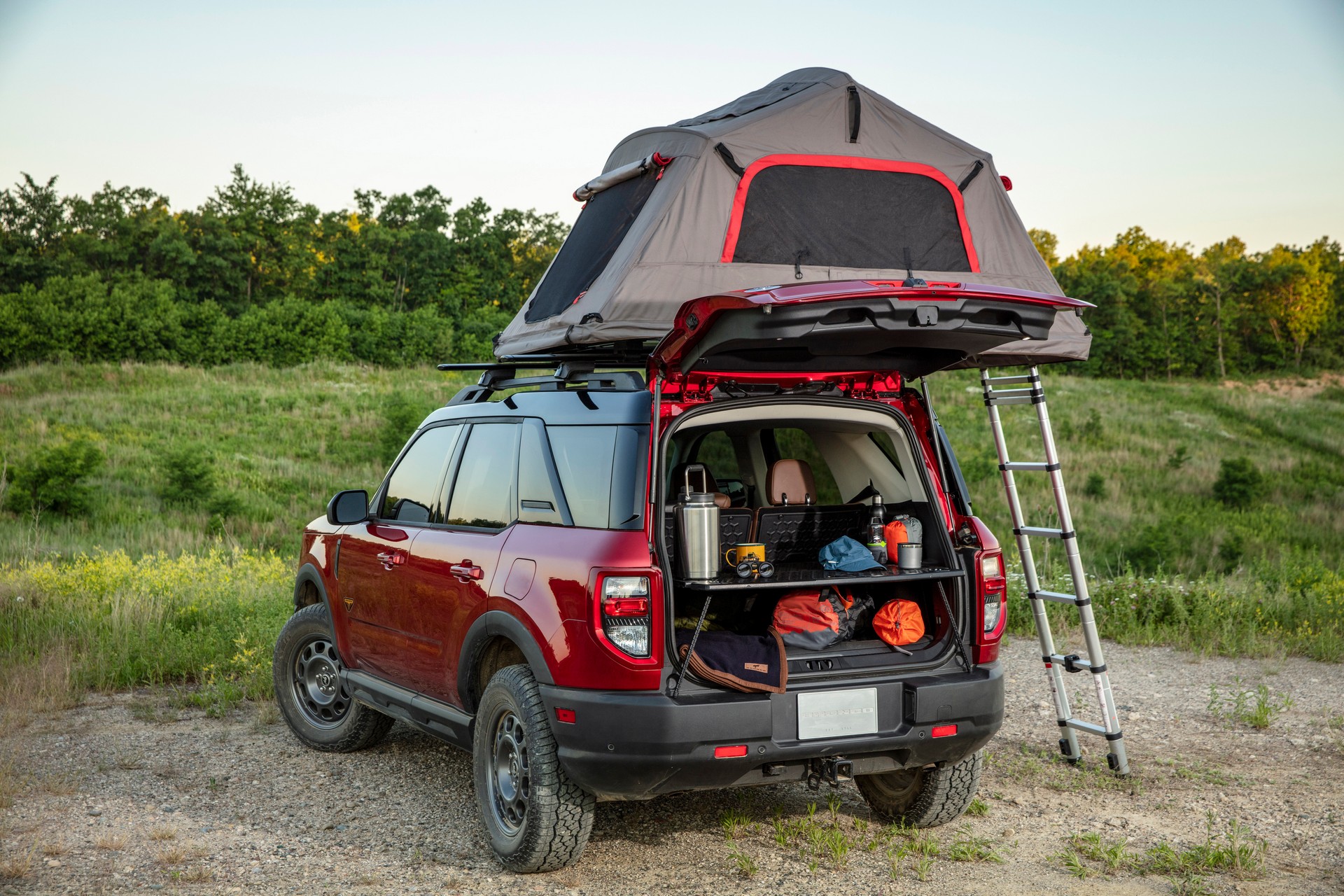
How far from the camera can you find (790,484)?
5309 millimetres

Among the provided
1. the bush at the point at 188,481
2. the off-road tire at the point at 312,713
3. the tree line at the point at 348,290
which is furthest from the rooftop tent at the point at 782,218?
the tree line at the point at 348,290

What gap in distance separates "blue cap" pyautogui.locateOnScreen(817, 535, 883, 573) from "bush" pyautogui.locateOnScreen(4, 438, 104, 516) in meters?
22.6

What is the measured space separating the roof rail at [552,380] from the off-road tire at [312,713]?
5.78 feet

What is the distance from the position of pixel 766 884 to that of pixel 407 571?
225 centimetres

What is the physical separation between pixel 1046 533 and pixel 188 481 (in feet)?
79.0

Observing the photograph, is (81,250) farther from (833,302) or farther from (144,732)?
(833,302)

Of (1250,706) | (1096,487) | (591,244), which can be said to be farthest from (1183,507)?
(591,244)

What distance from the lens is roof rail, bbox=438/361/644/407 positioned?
4441 millimetres

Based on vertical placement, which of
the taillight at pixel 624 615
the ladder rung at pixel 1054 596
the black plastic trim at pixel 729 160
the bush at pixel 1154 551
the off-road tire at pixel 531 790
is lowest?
the bush at pixel 1154 551

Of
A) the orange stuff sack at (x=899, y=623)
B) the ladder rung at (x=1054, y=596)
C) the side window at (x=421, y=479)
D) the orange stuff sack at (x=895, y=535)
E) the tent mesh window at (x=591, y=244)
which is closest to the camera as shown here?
the orange stuff sack at (x=899, y=623)

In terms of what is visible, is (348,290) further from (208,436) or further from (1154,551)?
(1154,551)

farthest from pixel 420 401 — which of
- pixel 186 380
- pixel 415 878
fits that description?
pixel 415 878

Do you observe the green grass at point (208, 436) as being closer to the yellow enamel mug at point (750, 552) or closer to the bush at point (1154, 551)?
the yellow enamel mug at point (750, 552)

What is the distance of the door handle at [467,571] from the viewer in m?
4.71
